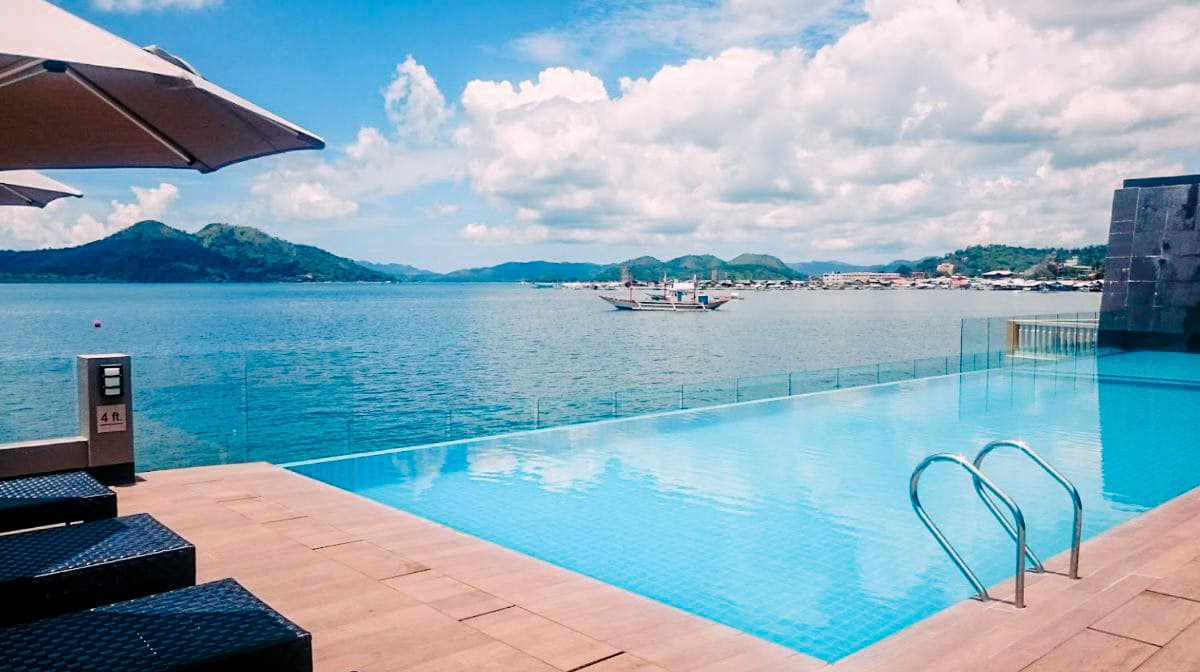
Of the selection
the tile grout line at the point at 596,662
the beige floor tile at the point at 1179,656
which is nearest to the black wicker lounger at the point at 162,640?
the tile grout line at the point at 596,662

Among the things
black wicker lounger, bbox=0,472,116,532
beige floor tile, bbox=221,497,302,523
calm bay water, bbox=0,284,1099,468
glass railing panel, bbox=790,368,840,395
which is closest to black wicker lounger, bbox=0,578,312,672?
black wicker lounger, bbox=0,472,116,532

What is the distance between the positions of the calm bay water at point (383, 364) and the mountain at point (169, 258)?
876 cm

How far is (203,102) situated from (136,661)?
6.77 feet

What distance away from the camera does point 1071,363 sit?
17.9 meters

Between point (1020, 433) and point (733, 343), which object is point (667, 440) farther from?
point (733, 343)

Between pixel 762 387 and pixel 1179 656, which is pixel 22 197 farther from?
pixel 762 387

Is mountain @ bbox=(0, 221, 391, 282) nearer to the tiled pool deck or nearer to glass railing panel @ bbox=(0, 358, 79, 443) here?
glass railing panel @ bbox=(0, 358, 79, 443)

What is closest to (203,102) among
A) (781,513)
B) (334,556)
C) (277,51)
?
(334,556)

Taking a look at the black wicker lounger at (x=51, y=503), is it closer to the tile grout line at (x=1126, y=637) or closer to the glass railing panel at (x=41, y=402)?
the glass railing panel at (x=41, y=402)

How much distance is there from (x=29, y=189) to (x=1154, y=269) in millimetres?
25233

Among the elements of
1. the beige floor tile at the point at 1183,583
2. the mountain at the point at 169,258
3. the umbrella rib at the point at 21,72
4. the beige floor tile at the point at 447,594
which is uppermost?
the mountain at the point at 169,258

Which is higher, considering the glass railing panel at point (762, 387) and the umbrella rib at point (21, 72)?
the umbrella rib at point (21, 72)

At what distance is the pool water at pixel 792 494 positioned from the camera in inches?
219

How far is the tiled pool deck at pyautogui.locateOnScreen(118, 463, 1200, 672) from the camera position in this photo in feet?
10.4
